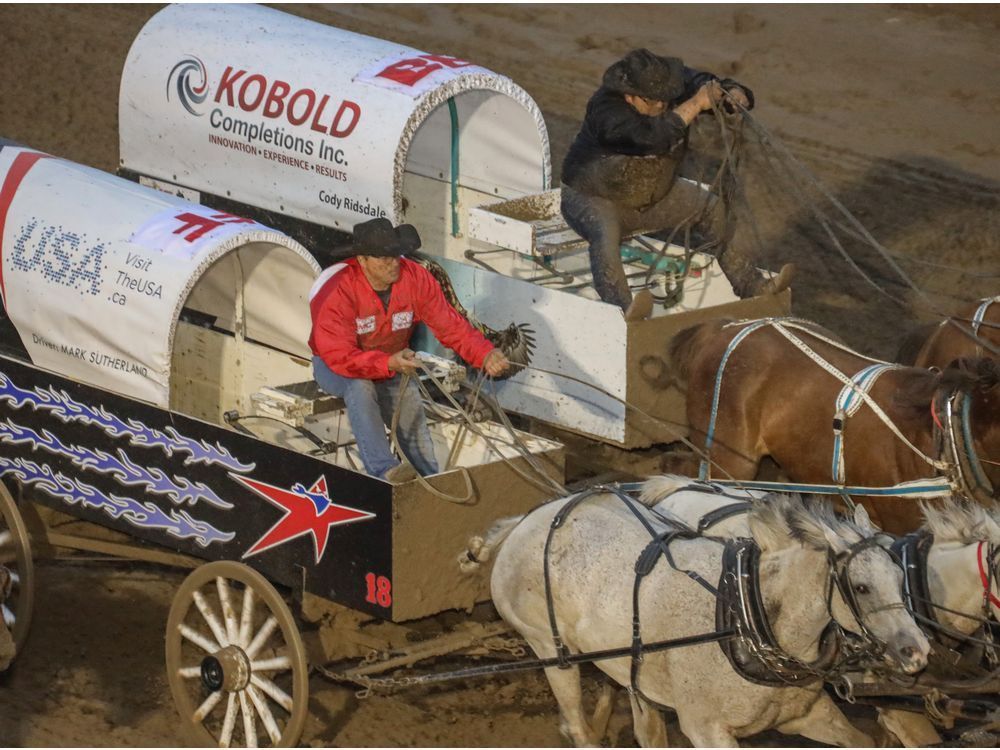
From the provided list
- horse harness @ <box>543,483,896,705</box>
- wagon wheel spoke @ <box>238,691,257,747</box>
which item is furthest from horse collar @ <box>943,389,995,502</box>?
wagon wheel spoke @ <box>238,691,257,747</box>

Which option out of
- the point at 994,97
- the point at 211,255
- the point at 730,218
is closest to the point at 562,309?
the point at 730,218

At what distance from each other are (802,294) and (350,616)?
6.37 metres

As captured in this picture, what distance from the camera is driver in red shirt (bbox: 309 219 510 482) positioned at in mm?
6949

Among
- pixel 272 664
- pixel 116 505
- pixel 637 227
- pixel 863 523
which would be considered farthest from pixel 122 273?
pixel 863 523

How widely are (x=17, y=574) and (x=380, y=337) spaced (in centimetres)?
193

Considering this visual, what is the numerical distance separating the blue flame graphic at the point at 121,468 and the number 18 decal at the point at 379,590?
79cm

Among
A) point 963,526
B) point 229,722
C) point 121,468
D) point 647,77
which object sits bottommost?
point 229,722

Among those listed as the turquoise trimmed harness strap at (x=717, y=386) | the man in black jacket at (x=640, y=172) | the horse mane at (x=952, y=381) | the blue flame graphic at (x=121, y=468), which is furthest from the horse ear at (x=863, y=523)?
the man in black jacket at (x=640, y=172)

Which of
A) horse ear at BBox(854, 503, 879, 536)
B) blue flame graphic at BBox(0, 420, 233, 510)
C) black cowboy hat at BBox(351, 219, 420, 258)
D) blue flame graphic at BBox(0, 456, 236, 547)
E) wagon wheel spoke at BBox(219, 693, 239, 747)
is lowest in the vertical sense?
wagon wheel spoke at BBox(219, 693, 239, 747)

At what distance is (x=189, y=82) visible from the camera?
1018 cm

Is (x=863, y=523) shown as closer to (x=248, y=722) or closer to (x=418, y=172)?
(x=248, y=722)

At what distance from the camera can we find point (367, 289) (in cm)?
713

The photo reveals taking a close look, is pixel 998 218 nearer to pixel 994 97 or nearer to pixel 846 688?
pixel 994 97

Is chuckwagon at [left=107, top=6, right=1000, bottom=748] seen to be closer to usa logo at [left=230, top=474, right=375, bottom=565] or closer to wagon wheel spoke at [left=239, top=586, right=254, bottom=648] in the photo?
usa logo at [left=230, top=474, right=375, bottom=565]
